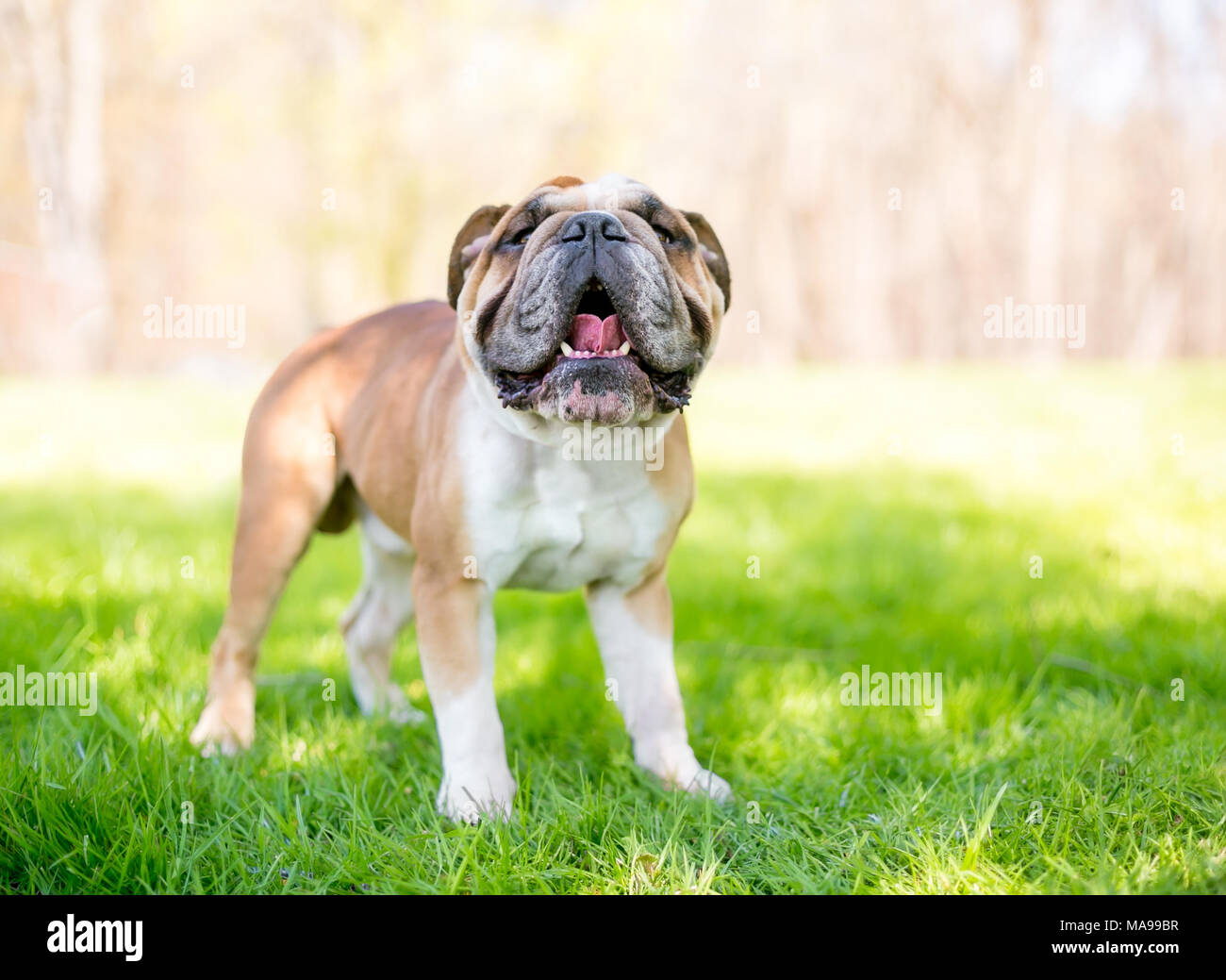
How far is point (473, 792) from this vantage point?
2707mm

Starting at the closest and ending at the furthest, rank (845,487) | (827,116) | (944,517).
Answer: (944,517) < (845,487) < (827,116)

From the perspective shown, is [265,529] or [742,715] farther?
[742,715]

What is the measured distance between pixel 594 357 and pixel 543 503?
0.49m

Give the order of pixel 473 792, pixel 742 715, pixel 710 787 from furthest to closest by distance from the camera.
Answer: pixel 742 715, pixel 710 787, pixel 473 792

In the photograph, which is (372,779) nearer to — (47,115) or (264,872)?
(264,872)

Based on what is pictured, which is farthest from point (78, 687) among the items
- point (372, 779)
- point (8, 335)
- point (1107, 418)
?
point (8, 335)

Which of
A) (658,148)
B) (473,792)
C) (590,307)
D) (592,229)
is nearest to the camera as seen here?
(592,229)

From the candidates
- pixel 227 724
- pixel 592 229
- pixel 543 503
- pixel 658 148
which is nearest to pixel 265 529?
pixel 227 724

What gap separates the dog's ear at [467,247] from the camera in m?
2.81

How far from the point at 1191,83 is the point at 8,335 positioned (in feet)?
77.1

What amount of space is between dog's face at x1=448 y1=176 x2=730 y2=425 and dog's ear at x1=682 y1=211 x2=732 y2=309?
168mm

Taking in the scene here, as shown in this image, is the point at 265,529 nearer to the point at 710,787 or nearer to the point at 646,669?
the point at 646,669

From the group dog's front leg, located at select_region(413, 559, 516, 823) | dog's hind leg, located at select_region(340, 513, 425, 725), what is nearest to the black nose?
dog's front leg, located at select_region(413, 559, 516, 823)

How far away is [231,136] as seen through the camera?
1912 centimetres
